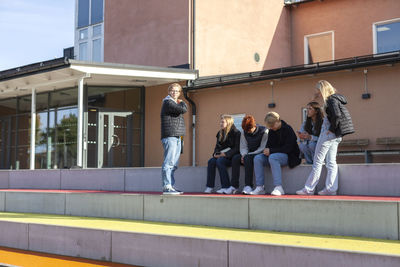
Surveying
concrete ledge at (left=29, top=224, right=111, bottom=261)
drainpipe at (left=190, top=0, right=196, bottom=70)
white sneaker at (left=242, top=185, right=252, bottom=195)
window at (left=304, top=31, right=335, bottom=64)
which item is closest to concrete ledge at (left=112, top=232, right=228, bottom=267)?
concrete ledge at (left=29, top=224, right=111, bottom=261)

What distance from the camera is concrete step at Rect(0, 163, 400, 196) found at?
718 cm

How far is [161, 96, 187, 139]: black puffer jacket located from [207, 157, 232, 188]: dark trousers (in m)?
0.86

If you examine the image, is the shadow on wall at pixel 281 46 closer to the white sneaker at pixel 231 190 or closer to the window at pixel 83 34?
the window at pixel 83 34

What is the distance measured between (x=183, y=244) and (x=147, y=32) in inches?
470

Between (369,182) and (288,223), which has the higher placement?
(369,182)

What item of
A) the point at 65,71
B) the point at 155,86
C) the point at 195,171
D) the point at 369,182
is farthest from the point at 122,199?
the point at 155,86

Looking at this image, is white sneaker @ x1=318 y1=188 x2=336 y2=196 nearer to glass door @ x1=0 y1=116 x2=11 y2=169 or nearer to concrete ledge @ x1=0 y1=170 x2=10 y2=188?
concrete ledge @ x1=0 y1=170 x2=10 y2=188

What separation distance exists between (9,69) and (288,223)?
14031mm

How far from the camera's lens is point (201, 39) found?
1577 cm

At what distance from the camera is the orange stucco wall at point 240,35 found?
52.0 ft

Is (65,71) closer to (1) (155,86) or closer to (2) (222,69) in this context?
(1) (155,86)

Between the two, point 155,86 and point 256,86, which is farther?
point 155,86

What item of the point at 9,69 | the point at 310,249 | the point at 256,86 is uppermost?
the point at 9,69

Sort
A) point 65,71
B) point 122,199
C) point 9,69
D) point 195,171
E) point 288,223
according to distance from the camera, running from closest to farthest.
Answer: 1. point 288,223
2. point 122,199
3. point 195,171
4. point 65,71
5. point 9,69
